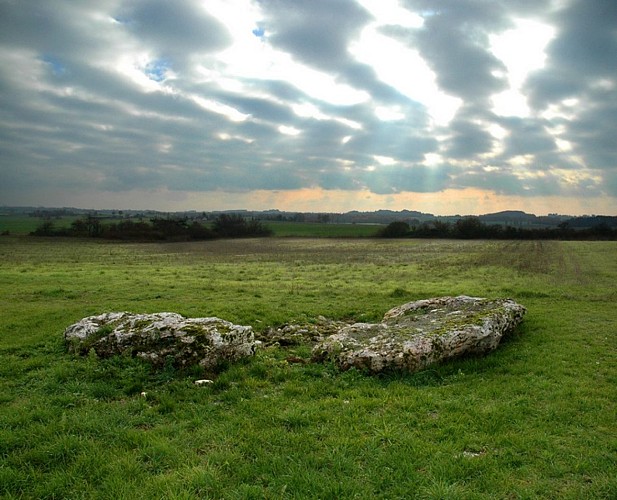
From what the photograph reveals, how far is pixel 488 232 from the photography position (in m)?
114

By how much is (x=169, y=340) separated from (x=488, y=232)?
119436 millimetres

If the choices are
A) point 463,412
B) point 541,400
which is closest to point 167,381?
point 463,412

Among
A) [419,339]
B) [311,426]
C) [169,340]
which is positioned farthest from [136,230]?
[311,426]

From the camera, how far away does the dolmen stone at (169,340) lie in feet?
31.5

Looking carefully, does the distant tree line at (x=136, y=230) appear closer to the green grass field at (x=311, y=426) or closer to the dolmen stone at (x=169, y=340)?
the green grass field at (x=311, y=426)

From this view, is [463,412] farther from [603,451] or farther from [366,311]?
[366,311]

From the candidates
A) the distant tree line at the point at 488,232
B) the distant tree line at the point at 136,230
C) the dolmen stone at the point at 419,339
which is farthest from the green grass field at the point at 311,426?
the distant tree line at the point at 488,232

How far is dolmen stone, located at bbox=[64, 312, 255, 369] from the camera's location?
31.5 feet

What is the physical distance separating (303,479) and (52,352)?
9.00m

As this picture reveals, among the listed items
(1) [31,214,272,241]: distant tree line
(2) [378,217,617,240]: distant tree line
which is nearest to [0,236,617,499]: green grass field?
(1) [31,214,272,241]: distant tree line

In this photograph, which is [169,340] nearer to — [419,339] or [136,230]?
[419,339]

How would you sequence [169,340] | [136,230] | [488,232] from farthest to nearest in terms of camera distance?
[488,232] < [136,230] < [169,340]

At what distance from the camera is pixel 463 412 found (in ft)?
24.3

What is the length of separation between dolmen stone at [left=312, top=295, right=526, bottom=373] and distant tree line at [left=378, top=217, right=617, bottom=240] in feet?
347
